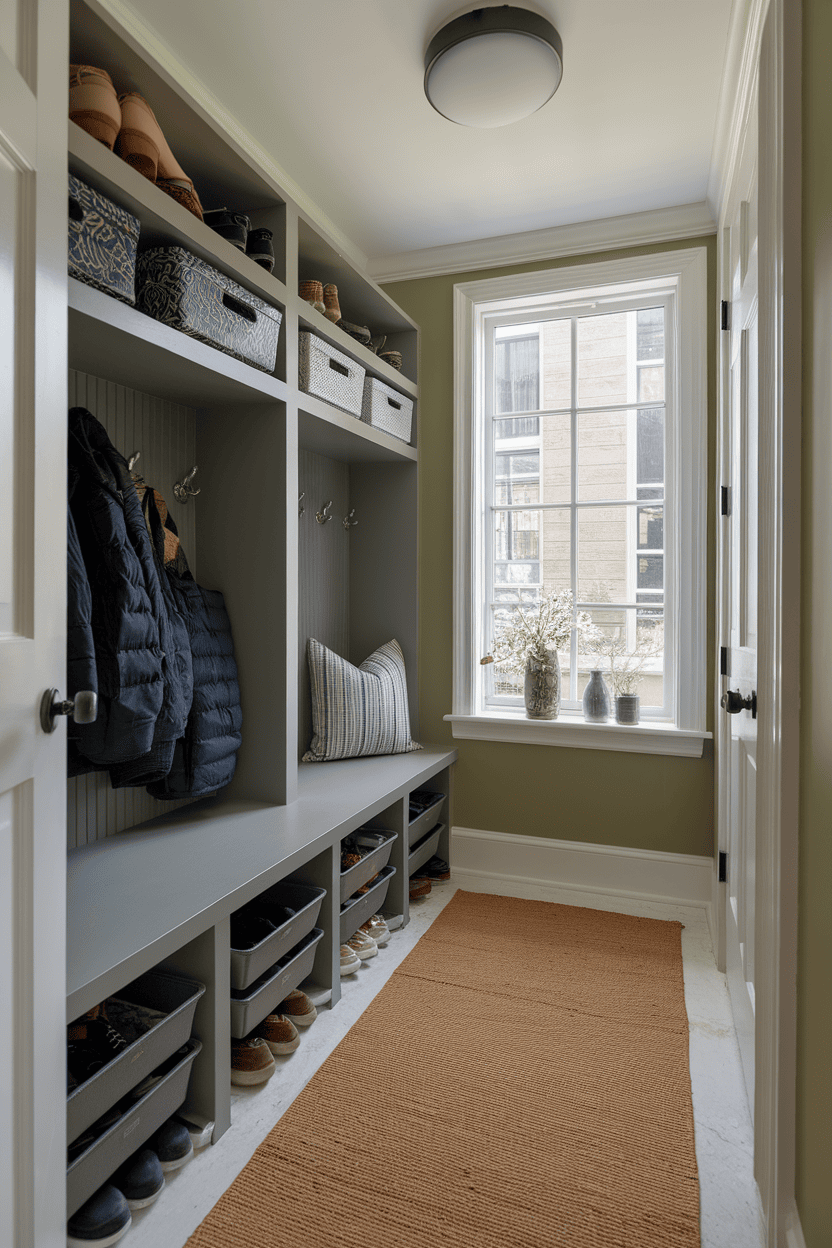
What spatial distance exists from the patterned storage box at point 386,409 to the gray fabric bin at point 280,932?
1566mm

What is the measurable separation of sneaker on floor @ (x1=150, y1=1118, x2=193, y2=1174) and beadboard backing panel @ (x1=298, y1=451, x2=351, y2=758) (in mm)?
1368

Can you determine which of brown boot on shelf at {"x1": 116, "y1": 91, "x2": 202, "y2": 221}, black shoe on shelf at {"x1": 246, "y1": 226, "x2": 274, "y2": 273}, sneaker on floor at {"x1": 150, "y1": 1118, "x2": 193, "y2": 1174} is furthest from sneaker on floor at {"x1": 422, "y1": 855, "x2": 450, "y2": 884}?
brown boot on shelf at {"x1": 116, "y1": 91, "x2": 202, "y2": 221}

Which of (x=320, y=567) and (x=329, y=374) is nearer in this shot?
(x=329, y=374)

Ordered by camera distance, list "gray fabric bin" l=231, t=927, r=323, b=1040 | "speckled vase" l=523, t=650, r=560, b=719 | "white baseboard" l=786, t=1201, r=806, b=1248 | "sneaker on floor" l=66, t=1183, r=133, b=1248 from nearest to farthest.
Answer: "white baseboard" l=786, t=1201, r=806, b=1248 < "sneaker on floor" l=66, t=1183, r=133, b=1248 < "gray fabric bin" l=231, t=927, r=323, b=1040 < "speckled vase" l=523, t=650, r=560, b=719

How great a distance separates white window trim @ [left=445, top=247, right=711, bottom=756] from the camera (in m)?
2.61

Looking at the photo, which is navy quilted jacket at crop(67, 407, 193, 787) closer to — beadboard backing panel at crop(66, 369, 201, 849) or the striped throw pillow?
beadboard backing panel at crop(66, 369, 201, 849)

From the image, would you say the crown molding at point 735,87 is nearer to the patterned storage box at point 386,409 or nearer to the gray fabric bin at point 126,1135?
the patterned storage box at point 386,409

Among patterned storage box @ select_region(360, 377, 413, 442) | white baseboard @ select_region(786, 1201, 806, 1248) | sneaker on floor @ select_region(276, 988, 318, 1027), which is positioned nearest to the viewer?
white baseboard @ select_region(786, 1201, 806, 1248)

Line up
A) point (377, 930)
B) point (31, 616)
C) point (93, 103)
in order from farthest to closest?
point (377, 930) < point (93, 103) < point (31, 616)

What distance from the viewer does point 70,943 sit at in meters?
1.23

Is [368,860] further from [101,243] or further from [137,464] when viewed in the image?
[101,243]

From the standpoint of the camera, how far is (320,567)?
9.34 feet

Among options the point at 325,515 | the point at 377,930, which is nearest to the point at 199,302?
the point at 325,515

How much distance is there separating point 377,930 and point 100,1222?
119 cm
